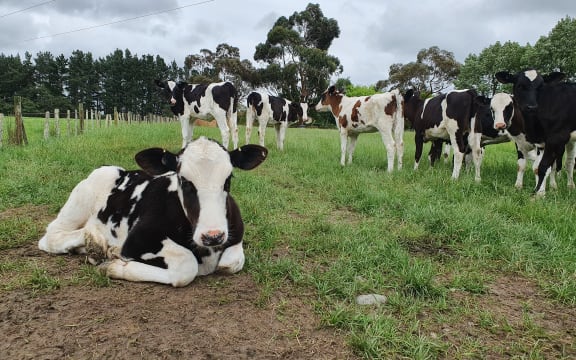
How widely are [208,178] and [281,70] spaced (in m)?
46.8

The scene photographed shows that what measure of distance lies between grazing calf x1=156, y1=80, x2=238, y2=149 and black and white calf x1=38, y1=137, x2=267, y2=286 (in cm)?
669

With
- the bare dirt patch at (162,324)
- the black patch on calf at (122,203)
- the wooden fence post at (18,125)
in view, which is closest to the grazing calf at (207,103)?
the wooden fence post at (18,125)

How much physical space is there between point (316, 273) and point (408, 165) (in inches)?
299

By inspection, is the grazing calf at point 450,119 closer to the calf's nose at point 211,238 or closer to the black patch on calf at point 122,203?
the black patch on calf at point 122,203

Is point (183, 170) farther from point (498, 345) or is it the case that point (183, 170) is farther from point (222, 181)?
point (498, 345)

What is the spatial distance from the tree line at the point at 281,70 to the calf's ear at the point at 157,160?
34.5 metres

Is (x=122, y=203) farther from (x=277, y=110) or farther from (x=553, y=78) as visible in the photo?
(x=277, y=110)

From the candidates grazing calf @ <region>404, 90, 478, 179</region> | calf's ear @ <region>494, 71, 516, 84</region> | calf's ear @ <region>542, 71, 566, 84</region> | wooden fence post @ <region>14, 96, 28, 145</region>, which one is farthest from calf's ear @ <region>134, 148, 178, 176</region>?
wooden fence post @ <region>14, 96, 28, 145</region>

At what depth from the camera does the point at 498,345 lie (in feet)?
7.70

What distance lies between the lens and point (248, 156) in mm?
3271

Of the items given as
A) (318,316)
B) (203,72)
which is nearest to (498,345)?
(318,316)

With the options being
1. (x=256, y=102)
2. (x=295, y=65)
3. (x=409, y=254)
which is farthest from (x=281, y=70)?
(x=409, y=254)

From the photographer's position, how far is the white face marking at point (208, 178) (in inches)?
102

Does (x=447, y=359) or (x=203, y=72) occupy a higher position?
(x=203, y=72)
